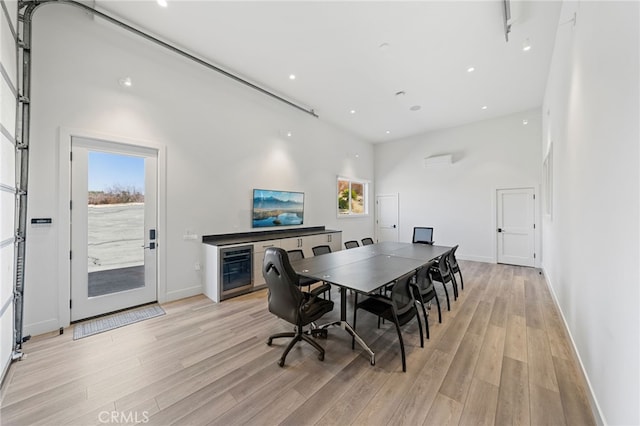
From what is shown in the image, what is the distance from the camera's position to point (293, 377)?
2.09m

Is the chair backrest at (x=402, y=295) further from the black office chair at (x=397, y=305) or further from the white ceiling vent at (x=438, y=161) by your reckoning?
the white ceiling vent at (x=438, y=161)

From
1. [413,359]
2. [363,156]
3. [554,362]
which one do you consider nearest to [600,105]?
[554,362]

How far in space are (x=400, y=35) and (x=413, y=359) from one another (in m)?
3.92

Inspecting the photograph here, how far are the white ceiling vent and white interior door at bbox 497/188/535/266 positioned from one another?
58.3 inches

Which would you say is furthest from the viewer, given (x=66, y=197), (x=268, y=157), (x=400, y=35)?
(x=268, y=157)

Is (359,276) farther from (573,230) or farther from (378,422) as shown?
(573,230)

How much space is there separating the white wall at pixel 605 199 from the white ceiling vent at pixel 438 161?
4.27 meters

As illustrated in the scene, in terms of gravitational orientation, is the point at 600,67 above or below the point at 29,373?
above

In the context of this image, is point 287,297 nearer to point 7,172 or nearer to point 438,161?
point 7,172

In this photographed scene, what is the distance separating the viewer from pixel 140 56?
346cm

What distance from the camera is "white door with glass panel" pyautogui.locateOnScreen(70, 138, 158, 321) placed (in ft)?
9.96

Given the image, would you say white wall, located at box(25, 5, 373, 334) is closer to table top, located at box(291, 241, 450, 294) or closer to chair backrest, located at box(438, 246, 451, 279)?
table top, located at box(291, 241, 450, 294)

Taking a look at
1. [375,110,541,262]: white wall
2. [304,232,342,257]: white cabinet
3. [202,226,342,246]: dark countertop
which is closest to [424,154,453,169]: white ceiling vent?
[375,110,541,262]: white wall

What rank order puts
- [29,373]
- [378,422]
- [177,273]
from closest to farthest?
[378,422] → [29,373] → [177,273]
